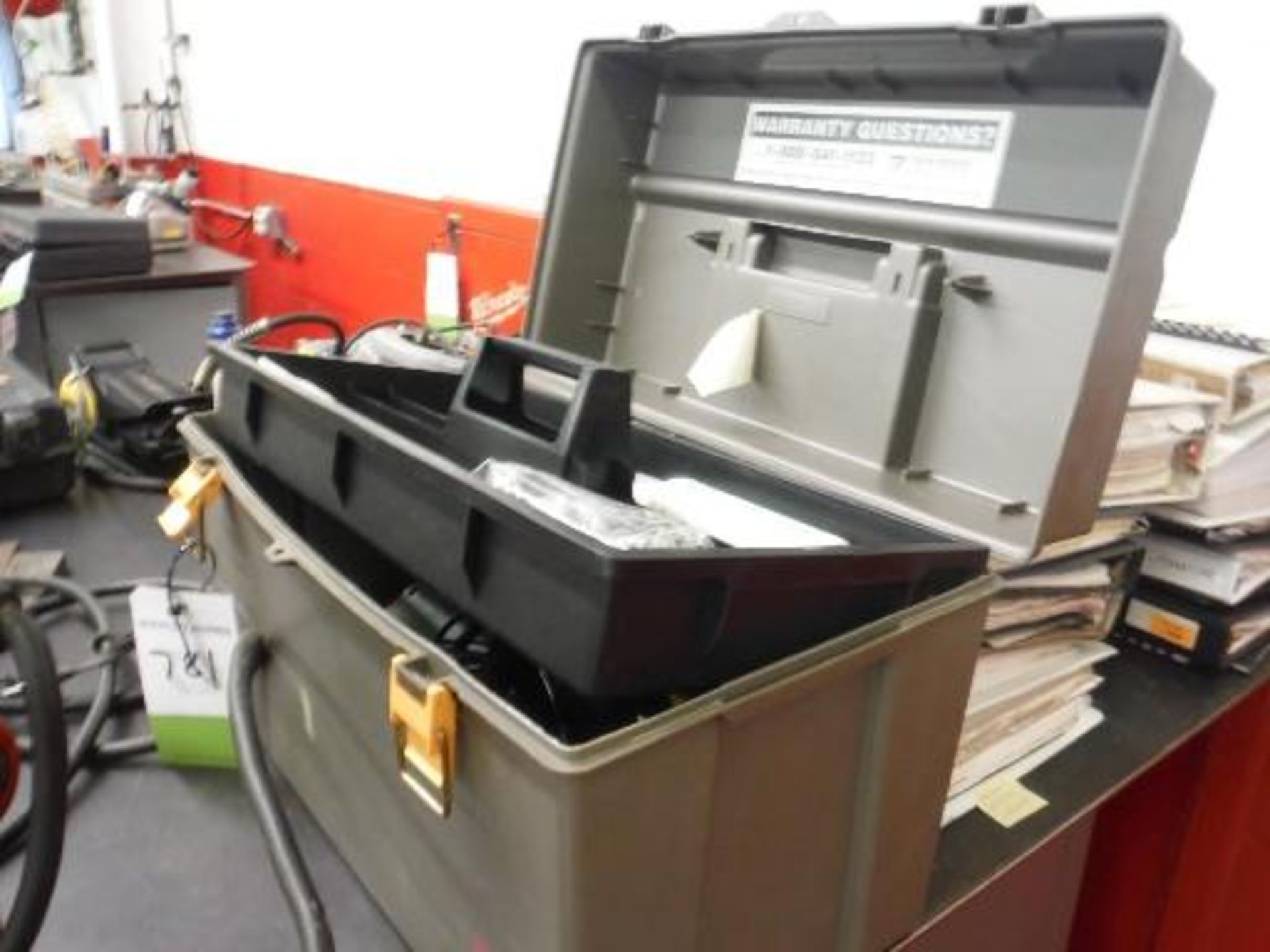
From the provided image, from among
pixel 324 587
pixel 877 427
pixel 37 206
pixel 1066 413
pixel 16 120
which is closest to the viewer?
pixel 324 587

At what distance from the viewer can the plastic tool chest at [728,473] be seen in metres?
0.37

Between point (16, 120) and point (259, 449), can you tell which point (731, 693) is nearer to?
point (259, 449)

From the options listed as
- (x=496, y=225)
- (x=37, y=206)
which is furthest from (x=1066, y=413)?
(x=37, y=206)

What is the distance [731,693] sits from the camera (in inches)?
14.7

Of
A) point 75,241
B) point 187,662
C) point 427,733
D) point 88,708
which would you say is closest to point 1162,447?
point 427,733

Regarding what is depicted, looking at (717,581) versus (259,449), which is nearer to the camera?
→ (717,581)

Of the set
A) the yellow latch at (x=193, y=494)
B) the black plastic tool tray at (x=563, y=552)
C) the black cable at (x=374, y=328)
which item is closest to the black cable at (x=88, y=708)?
the yellow latch at (x=193, y=494)

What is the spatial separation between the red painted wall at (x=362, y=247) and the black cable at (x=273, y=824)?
0.96 metres

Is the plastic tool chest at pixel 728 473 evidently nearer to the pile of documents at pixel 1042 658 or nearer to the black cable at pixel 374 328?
the pile of documents at pixel 1042 658

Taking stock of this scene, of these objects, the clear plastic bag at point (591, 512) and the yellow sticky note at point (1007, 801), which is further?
the yellow sticky note at point (1007, 801)

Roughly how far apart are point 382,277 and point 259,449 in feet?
5.09

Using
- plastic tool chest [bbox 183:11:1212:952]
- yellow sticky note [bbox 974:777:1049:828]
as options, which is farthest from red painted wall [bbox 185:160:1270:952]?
plastic tool chest [bbox 183:11:1212:952]

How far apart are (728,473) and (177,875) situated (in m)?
0.46

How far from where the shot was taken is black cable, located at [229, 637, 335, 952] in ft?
1.61
